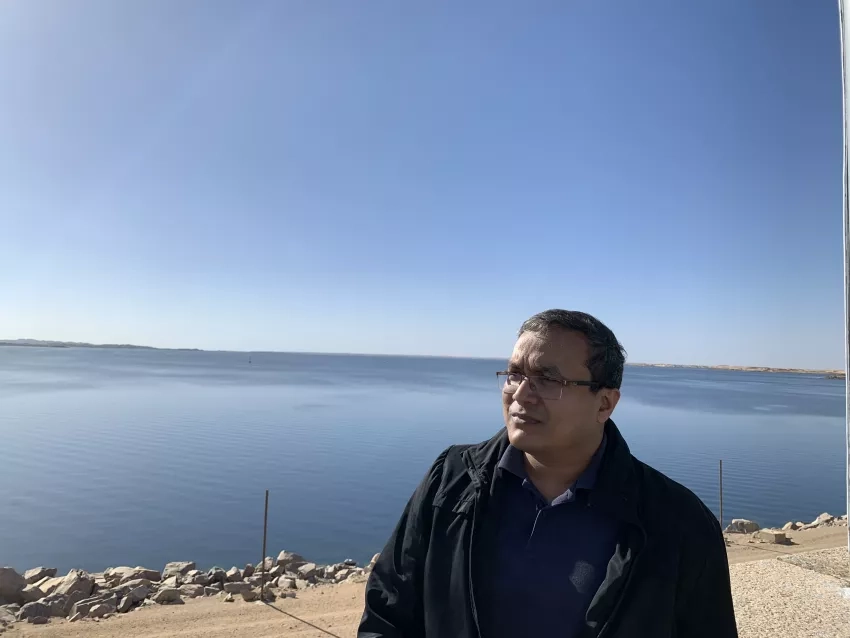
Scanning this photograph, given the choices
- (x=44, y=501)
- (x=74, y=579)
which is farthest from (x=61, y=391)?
(x=74, y=579)

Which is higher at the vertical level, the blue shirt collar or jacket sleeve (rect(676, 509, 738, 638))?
the blue shirt collar

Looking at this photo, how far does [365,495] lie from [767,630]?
47.1 ft

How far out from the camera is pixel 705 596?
1744mm

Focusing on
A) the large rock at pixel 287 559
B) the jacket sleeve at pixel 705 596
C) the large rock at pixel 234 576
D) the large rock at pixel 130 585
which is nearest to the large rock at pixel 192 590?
the large rock at pixel 130 585

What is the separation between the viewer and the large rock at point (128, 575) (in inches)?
413

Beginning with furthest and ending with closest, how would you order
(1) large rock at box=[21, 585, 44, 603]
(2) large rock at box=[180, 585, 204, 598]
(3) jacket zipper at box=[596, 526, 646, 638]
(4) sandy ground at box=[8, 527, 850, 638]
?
(2) large rock at box=[180, 585, 204, 598]
(1) large rock at box=[21, 585, 44, 603]
(4) sandy ground at box=[8, 527, 850, 638]
(3) jacket zipper at box=[596, 526, 646, 638]

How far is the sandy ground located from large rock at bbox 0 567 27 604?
131 centimetres

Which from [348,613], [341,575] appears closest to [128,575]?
[341,575]

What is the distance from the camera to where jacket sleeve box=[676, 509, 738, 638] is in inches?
68.1

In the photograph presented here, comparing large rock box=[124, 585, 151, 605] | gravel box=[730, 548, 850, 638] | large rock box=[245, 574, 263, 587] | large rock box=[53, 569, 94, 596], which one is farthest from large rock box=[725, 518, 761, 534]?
large rock box=[53, 569, 94, 596]

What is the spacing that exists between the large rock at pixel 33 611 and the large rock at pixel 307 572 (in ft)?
14.4

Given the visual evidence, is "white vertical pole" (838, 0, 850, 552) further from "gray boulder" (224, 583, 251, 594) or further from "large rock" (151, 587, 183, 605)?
"large rock" (151, 587, 183, 605)

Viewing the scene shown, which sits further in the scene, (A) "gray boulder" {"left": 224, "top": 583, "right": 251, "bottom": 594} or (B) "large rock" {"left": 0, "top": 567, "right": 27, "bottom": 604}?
(A) "gray boulder" {"left": 224, "top": 583, "right": 251, "bottom": 594}

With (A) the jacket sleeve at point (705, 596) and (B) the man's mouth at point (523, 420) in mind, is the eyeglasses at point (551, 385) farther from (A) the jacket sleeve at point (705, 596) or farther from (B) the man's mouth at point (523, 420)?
(A) the jacket sleeve at point (705, 596)
